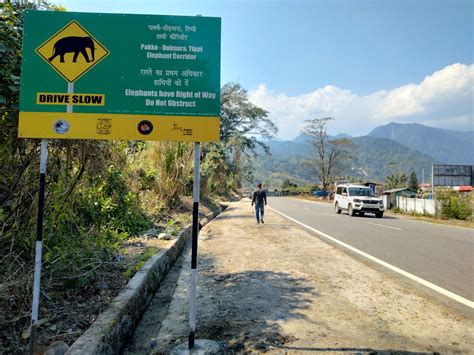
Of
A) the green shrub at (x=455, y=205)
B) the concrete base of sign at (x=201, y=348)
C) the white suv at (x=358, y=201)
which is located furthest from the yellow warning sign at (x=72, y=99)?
the green shrub at (x=455, y=205)

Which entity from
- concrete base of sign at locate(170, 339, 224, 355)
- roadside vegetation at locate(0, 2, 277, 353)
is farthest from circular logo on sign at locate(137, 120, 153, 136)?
concrete base of sign at locate(170, 339, 224, 355)

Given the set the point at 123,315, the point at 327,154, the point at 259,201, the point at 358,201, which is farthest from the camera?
the point at 327,154

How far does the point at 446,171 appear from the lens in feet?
152

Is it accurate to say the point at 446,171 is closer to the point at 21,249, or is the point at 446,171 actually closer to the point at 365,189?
the point at 365,189

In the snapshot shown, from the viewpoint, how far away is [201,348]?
3.21m

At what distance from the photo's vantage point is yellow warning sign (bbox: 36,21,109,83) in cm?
341

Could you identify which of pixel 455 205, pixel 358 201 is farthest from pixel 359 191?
pixel 455 205

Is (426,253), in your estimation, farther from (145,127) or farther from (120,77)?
(120,77)

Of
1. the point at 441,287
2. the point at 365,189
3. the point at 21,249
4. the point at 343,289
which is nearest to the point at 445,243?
the point at 441,287

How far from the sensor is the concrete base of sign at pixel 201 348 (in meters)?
3.14

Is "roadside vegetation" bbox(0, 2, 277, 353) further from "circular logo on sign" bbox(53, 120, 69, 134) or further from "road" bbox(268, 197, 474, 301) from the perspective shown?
"road" bbox(268, 197, 474, 301)

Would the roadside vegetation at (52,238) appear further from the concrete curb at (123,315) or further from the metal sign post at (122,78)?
the metal sign post at (122,78)

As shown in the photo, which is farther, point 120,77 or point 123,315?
point 123,315

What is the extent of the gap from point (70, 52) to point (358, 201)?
18.8m
